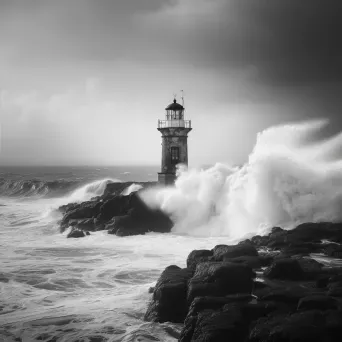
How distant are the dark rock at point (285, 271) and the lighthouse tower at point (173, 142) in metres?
13.3

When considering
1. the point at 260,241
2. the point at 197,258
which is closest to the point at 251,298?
the point at 197,258

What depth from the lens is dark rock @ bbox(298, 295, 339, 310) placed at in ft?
19.2

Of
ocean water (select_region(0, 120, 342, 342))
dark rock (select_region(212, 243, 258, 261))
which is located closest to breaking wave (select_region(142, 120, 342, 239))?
ocean water (select_region(0, 120, 342, 342))

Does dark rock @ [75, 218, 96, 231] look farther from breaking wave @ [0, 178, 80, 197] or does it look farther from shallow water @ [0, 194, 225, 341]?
breaking wave @ [0, 178, 80, 197]

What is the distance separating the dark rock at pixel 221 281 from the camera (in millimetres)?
7023

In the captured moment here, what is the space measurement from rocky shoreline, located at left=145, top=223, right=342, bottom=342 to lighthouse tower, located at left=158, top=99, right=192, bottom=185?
11.6m

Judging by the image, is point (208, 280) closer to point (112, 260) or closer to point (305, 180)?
point (112, 260)

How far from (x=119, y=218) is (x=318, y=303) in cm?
1229

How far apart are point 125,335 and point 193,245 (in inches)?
296

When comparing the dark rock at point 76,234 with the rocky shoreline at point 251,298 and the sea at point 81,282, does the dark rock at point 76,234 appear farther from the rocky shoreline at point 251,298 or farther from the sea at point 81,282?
the rocky shoreline at point 251,298

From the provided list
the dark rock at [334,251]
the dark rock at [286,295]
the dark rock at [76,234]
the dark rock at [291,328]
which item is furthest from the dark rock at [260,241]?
the dark rock at [76,234]

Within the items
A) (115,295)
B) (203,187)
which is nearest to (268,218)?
(203,187)

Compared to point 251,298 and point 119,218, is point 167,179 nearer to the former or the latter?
point 119,218

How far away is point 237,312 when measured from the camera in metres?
6.02
